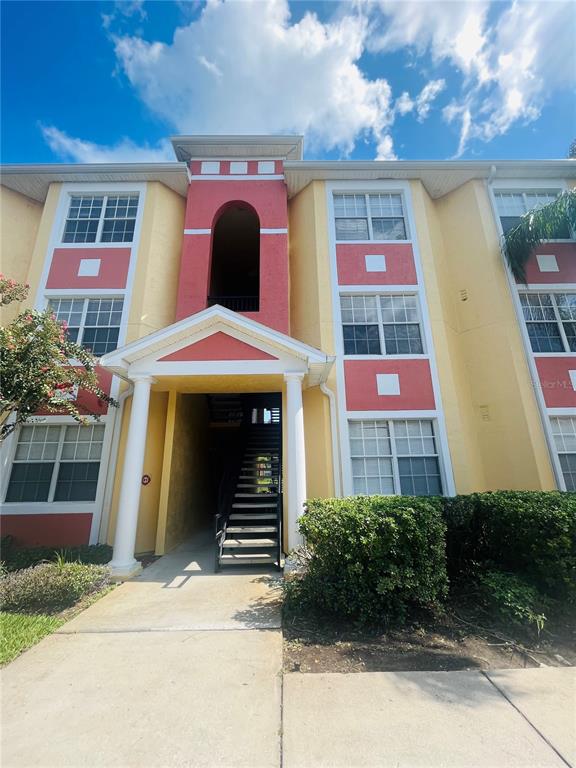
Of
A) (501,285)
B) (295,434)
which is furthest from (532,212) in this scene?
(295,434)

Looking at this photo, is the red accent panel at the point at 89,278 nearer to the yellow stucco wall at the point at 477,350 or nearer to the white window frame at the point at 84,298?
the white window frame at the point at 84,298

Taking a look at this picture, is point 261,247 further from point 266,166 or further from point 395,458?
point 395,458

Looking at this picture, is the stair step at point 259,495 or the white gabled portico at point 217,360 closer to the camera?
the white gabled portico at point 217,360

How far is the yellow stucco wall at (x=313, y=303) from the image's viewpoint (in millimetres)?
8289

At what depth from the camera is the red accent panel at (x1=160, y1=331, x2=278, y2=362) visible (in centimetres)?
758

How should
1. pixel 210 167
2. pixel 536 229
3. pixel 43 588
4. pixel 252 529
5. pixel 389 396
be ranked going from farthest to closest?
pixel 210 167, pixel 536 229, pixel 389 396, pixel 252 529, pixel 43 588

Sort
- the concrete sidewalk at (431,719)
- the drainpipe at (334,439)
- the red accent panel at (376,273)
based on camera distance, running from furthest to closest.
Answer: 1. the red accent panel at (376,273)
2. the drainpipe at (334,439)
3. the concrete sidewalk at (431,719)

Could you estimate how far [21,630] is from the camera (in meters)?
4.33

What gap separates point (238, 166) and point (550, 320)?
11130 mm

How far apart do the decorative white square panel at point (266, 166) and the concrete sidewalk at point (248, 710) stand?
41.8ft

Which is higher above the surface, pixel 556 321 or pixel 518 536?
pixel 556 321

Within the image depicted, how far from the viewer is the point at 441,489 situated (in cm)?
826

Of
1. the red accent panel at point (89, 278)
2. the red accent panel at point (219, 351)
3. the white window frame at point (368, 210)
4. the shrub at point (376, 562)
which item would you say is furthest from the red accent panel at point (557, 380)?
the red accent panel at point (89, 278)

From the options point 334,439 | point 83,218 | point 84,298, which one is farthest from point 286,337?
point 83,218
